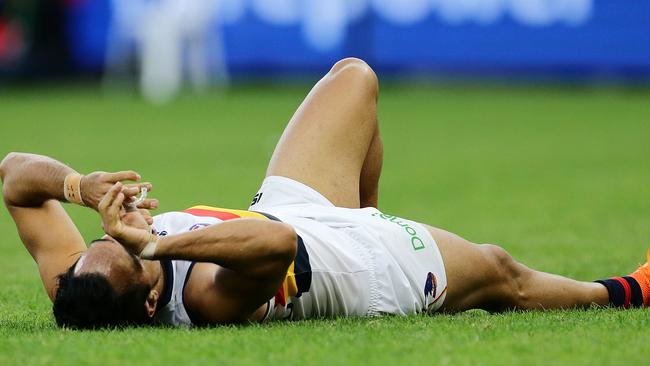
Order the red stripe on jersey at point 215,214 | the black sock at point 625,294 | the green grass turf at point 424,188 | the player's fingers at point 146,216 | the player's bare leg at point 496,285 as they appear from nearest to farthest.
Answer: the green grass turf at point 424,188 → the player's fingers at point 146,216 → the red stripe on jersey at point 215,214 → the player's bare leg at point 496,285 → the black sock at point 625,294

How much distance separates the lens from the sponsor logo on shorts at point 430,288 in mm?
5684

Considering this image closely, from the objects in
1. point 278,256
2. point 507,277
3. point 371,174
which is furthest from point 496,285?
point 278,256

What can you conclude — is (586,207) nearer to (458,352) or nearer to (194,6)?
(458,352)

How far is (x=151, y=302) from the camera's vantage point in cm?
537

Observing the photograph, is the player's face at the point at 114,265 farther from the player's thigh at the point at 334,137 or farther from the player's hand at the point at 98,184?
the player's thigh at the point at 334,137

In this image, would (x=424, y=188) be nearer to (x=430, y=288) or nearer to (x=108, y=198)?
(x=430, y=288)

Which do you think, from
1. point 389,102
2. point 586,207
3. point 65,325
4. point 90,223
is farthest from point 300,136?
point 389,102

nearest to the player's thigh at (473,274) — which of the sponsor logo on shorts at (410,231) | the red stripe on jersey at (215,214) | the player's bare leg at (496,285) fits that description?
the player's bare leg at (496,285)

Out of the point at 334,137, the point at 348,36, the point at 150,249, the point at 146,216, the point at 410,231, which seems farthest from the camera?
the point at 348,36

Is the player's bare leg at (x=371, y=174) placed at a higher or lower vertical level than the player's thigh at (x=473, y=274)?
higher

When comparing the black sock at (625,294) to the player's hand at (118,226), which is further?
the black sock at (625,294)

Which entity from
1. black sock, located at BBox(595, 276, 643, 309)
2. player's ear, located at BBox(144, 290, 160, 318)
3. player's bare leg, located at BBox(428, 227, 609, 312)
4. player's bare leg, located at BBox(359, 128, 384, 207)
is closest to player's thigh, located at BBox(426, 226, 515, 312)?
player's bare leg, located at BBox(428, 227, 609, 312)

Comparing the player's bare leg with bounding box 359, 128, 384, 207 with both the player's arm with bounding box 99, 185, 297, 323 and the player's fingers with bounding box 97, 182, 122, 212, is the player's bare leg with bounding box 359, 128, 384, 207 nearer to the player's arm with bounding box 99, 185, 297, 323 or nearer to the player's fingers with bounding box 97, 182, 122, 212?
the player's arm with bounding box 99, 185, 297, 323

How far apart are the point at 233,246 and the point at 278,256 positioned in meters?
0.18
